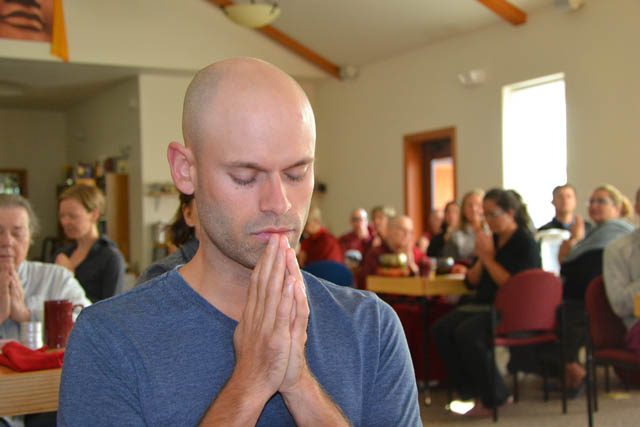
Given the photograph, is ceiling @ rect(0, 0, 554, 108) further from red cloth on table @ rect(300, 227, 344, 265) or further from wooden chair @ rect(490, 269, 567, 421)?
wooden chair @ rect(490, 269, 567, 421)

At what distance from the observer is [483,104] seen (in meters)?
8.90

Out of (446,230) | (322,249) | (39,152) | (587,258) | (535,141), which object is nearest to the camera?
(587,258)

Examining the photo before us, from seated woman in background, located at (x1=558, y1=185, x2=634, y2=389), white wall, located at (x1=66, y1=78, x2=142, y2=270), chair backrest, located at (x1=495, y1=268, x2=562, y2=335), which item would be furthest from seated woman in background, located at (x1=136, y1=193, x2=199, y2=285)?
white wall, located at (x1=66, y1=78, x2=142, y2=270)

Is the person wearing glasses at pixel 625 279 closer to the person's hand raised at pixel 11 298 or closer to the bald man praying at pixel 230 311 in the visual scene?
the person's hand raised at pixel 11 298

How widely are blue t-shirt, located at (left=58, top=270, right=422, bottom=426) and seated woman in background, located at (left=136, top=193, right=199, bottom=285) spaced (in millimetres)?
1186

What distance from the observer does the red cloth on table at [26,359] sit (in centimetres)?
230

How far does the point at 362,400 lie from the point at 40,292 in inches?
87.1

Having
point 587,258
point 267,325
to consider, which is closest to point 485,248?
point 587,258

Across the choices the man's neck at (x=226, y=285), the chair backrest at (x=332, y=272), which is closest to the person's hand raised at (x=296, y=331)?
the man's neck at (x=226, y=285)

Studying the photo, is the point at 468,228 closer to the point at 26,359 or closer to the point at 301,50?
the point at 301,50

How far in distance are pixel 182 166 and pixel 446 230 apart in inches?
271

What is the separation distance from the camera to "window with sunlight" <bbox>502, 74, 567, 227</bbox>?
26.9 ft

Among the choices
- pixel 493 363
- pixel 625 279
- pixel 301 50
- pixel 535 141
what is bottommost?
pixel 493 363

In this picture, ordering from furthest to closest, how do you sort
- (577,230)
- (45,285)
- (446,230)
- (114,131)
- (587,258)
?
(114,131), (446,230), (577,230), (587,258), (45,285)
